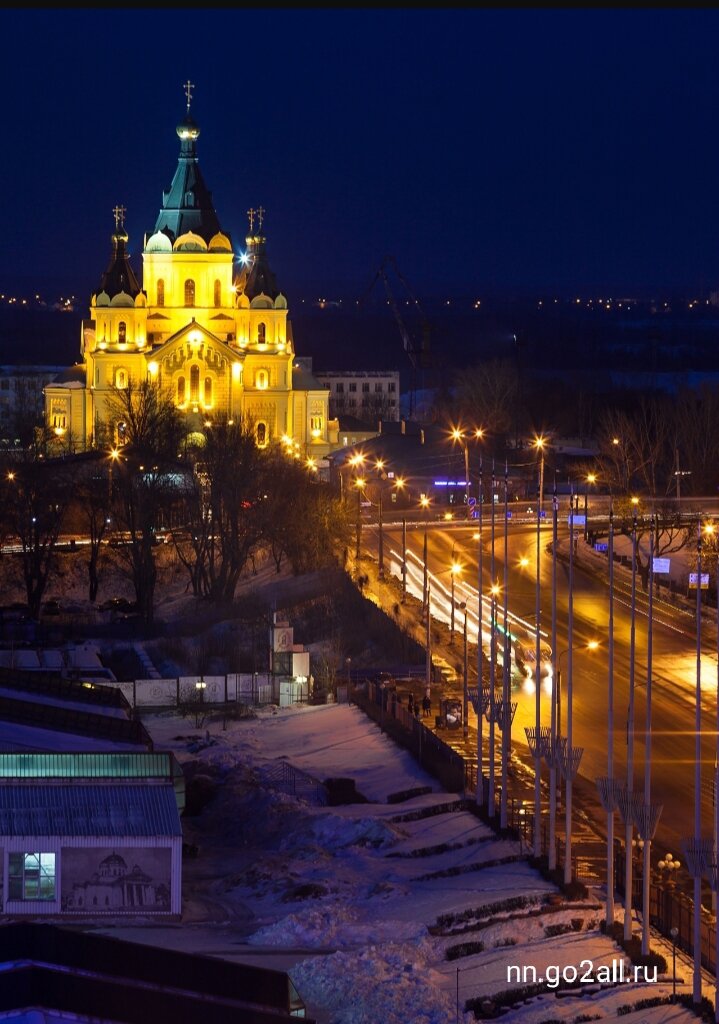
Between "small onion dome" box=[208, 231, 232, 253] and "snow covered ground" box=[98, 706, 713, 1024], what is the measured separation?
4472 centimetres

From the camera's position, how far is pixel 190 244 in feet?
233

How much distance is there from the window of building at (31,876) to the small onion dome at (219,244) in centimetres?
5174

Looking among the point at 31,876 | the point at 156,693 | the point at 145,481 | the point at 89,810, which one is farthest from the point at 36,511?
the point at 31,876

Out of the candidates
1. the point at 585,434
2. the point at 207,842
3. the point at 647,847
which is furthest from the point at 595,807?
the point at 585,434

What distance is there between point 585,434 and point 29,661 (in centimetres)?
4849

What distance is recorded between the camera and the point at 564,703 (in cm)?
2933

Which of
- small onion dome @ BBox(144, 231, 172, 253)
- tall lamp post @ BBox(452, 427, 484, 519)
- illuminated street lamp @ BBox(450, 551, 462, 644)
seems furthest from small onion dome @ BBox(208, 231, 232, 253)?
illuminated street lamp @ BBox(450, 551, 462, 644)

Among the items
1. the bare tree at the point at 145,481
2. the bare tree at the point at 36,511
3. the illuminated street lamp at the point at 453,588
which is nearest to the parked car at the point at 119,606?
the bare tree at the point at 145,481

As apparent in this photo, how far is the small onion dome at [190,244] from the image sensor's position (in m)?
70.9

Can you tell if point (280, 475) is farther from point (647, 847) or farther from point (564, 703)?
point (647, 847)

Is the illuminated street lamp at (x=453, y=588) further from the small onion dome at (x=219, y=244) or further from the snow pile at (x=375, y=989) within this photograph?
the small onion dome at (x=219, y=244)

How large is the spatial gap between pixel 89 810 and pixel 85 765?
1.04 m

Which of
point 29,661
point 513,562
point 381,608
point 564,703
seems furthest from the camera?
point 513,562

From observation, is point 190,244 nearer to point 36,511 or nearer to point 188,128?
point 188,128
